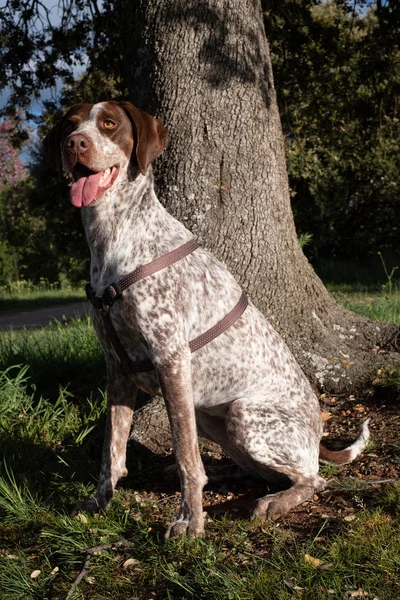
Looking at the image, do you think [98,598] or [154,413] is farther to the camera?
[154,413]

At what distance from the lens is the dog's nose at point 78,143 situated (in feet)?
9.68

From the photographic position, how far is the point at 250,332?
347 centimetres

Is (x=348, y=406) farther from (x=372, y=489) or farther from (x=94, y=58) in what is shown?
(x=94, y=58)

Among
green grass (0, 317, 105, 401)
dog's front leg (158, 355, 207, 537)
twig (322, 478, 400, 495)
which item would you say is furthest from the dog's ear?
green grass (0, 317, 105, 401)

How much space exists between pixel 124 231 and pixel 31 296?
1223 cm

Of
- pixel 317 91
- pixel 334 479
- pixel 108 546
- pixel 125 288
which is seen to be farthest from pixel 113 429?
pixel 317 91

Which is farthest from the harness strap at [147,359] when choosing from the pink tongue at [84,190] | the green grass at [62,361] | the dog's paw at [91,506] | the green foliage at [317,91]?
the green foliage at [317,91]

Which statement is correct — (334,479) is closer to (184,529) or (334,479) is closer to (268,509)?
(268,509)

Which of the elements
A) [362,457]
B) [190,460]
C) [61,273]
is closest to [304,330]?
[362,457]

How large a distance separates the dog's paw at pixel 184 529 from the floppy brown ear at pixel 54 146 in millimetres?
1791

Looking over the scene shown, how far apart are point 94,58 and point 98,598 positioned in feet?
21.7

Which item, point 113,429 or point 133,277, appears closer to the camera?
point 133,277

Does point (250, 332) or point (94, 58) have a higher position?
point (94, 58)

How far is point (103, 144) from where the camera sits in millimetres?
3051
